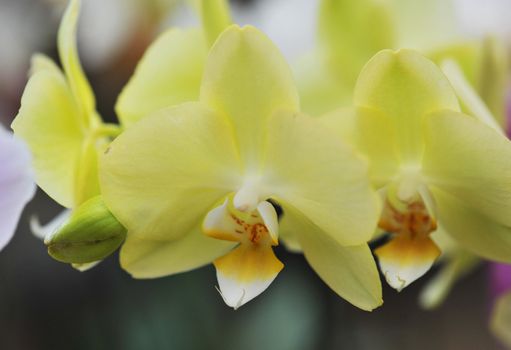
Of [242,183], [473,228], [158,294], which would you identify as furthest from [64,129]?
[158,294]

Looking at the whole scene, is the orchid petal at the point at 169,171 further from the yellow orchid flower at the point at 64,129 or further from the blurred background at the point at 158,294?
the blurred background at the point at 158,294

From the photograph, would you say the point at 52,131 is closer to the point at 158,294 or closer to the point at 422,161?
the point at 422,161

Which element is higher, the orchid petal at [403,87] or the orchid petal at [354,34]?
the orchid petal at [403,87]

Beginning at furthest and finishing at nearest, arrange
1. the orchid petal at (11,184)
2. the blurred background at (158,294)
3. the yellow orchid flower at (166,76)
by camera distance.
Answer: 1. the blurred background at (158,294)
2. the yellow orchid flower at (166,76)
3. the orchid petal at (11,184)

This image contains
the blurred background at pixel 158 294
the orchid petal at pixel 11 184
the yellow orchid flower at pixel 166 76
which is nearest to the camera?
the orchid petal at pixel 11 184

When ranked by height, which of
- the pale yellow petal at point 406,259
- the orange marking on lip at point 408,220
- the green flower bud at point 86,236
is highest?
the green flower bud at point 86,236

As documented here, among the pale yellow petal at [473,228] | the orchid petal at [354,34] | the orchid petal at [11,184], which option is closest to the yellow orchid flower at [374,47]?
the orchid petal at [354,34]

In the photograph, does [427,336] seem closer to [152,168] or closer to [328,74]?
[328,74]
